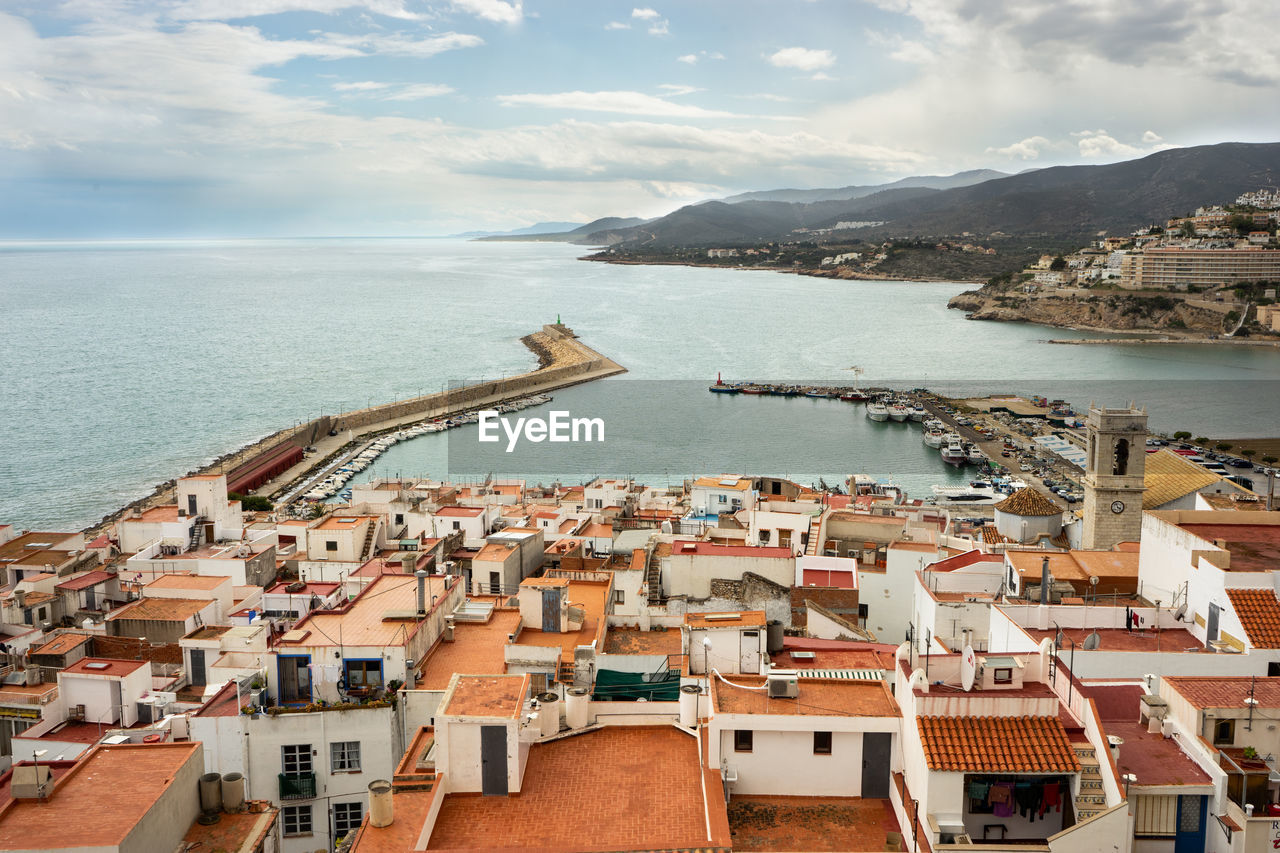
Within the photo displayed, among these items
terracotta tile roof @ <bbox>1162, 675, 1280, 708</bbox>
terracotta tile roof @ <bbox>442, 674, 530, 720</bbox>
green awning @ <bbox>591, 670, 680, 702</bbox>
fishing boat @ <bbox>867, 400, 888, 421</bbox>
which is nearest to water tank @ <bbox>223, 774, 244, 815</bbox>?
terracotta tile roof @ <bbox>442, 674, 530, 720</bbox>

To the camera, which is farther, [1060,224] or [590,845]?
[1060,224]

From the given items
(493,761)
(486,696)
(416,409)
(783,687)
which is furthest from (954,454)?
(493,761)

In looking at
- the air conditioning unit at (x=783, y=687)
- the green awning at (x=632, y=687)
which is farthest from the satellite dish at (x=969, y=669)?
the green awning at (x=632, y=687)

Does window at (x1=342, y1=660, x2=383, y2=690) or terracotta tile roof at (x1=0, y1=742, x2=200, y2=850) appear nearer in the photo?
terracotta tile roof at (x1=0, y1=742, x2=200, y2=850)

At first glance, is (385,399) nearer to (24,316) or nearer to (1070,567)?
(1070,567)

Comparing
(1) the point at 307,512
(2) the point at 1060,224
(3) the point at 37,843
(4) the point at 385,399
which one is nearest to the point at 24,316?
(4) the point at 385,399

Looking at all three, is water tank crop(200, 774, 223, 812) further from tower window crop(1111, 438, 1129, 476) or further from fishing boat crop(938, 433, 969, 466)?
fishing boat crop(938, 433, 969, 466)
